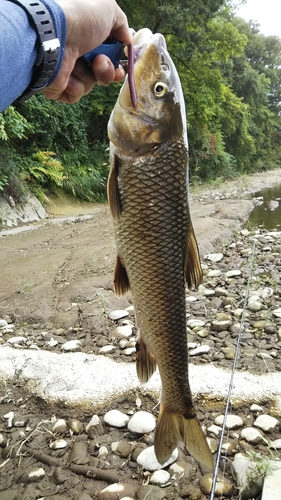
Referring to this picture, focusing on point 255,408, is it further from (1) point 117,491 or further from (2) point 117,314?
(2) point 117,314

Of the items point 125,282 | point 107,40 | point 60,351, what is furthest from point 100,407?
point 107,40

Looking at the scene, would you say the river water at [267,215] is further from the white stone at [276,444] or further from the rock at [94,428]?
the rock at [94,428]

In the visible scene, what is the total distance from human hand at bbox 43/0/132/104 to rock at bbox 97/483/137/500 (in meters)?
2.13

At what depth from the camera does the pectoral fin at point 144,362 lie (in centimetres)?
209

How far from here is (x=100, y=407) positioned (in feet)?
9.57

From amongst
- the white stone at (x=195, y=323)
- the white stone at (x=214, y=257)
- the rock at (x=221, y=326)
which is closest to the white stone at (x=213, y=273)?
the white stone at (x=214, y=257)

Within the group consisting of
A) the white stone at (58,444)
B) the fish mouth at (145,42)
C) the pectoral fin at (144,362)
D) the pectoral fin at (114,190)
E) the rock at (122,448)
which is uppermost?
the fish mouth at (145,42)

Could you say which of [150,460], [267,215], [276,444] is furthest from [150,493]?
[267,215]

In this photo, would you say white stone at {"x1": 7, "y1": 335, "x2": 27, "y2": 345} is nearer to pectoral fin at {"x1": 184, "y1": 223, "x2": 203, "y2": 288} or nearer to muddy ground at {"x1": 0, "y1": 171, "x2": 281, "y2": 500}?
muddy ground at {"x1": 0, "y1": 171, "x2": 281, "y2": 500}

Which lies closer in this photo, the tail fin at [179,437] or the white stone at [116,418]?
the tail fin at [179,437]

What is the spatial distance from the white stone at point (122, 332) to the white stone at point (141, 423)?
1.14 meters

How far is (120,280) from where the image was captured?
2.03 m

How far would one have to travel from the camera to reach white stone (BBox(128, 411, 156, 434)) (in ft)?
8.75

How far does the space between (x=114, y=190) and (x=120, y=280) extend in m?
0.47
